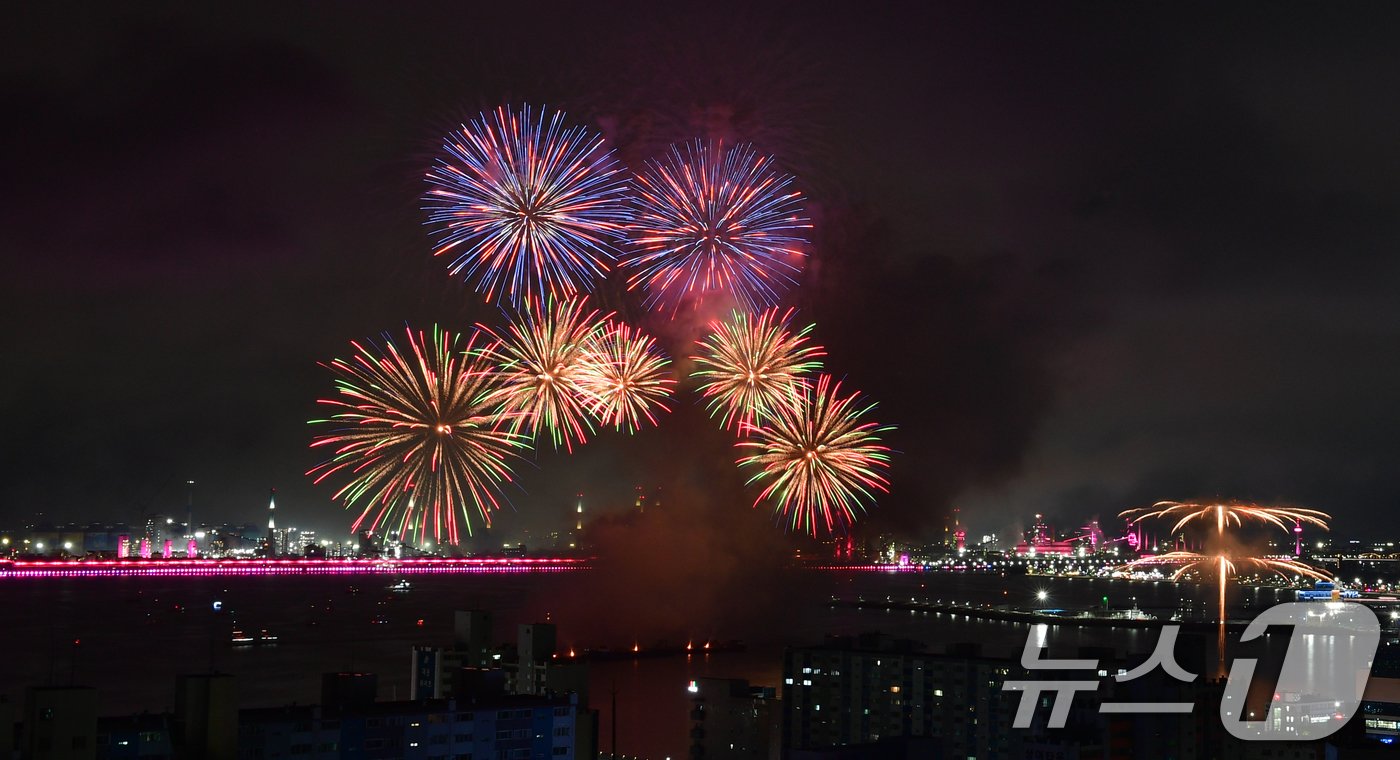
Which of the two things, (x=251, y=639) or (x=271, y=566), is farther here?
(x=271, y=566)

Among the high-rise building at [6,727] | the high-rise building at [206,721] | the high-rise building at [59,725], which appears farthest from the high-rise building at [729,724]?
the high-rise building at [59,725]

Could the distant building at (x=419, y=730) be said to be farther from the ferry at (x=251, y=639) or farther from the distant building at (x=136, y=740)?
the ferry at (x=251, y=639)

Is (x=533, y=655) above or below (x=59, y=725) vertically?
below

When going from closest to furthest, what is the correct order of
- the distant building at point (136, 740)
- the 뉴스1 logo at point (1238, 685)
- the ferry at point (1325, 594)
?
the distant building at point (136, 740)
the 뉴스1 logo at point (1238, 685)
the ferry at point (1325, 594)

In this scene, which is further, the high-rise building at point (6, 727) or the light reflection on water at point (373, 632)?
the light reflection on water at point (373, 632)

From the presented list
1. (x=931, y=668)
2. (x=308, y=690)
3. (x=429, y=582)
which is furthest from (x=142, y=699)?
(x=429, y=582)

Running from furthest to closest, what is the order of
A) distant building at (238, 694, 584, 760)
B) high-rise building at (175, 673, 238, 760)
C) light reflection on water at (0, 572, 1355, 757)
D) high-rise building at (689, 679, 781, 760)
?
light reflection on water at (0, 572, 1355, 757), high-rise building at (689, 679, 781, 760), distant building at (238, 694, 584, 760), high-rise building at (175, 673, 238, 760)

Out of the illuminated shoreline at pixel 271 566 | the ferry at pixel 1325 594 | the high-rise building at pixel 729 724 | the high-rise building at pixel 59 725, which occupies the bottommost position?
the high-rise building at pixel 729 724

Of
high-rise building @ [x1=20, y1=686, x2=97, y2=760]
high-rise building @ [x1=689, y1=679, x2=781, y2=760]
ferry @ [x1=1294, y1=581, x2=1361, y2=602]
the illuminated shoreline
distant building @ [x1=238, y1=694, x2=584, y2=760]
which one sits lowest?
high-rise building @ [x1=689, y1=679, x2=781, y2=760]

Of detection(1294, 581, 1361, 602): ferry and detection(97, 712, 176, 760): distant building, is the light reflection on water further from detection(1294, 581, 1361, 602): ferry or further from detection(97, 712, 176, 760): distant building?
detection(97, 712, 176, 760): distant building

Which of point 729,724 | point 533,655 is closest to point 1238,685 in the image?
point 729,724

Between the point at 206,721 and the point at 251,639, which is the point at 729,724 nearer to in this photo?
the point at 206,721

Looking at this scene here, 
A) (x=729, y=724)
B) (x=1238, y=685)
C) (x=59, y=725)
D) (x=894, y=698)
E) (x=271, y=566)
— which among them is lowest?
(x=729, y=724)

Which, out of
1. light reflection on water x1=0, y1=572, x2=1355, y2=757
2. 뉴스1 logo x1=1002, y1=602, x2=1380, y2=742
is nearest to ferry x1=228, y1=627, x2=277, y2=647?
light reflection on water x1=0, y1=572, x2=1355, y2=757
